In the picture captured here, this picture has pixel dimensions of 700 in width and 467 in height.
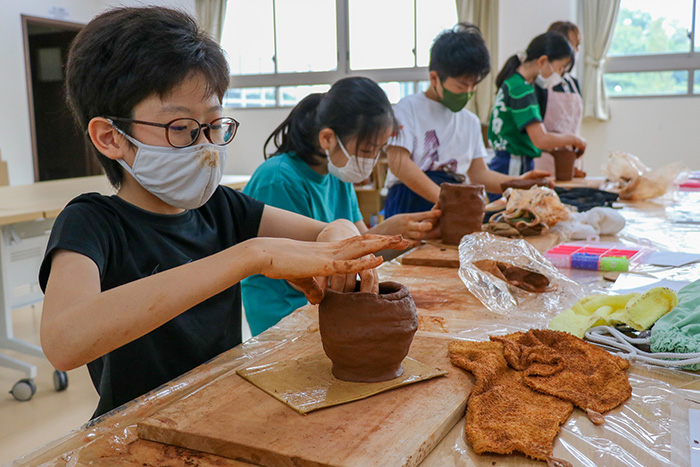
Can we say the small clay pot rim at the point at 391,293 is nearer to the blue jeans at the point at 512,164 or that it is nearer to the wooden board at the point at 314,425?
the wooden board at the point at 314,425

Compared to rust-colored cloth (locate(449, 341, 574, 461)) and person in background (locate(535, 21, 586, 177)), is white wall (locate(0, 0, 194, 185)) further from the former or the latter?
rust-colored cloth (locate(449, 341, 574, 461))

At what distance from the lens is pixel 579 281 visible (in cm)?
165

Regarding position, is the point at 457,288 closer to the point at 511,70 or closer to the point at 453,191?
the point at 453,191

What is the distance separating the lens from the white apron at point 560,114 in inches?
156

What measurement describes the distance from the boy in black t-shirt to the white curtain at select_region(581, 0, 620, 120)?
20.0ft

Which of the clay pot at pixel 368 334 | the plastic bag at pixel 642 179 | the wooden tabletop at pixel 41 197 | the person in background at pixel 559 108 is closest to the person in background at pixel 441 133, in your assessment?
the plastic bag at pixel 642 179

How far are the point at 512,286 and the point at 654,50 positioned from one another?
19.9 feet

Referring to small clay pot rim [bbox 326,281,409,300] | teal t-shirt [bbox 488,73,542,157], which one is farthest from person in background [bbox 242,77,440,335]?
teal t-shirt [bbox 488,73,542,157]

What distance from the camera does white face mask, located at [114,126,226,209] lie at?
1171 mm

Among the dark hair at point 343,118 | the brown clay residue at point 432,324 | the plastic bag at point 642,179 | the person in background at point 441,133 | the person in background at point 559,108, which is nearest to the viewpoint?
the brown clay residue at point 432,324

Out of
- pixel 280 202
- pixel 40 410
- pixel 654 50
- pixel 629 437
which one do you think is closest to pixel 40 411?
pixel 40 410

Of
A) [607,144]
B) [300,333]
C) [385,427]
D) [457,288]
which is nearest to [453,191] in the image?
[457,288]

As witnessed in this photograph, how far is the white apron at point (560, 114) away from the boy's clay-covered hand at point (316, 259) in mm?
3296

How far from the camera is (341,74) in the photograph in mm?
8008
